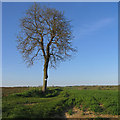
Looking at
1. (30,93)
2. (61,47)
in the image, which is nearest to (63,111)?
(30,93)

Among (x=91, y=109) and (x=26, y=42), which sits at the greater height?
(x=26, y=42)

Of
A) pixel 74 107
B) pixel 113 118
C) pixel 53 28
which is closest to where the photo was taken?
pixel 113 118

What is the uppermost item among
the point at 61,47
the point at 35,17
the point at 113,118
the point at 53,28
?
the point at 35,17

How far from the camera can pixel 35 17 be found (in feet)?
88.7

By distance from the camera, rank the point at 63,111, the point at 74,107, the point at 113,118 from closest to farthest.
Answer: the point at 113,118, the point at 63,111, the point at 74,107

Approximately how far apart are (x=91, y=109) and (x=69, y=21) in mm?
18142

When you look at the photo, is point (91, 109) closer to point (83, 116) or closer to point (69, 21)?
point (83, 116)

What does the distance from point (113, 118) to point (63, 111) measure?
14.9 ft

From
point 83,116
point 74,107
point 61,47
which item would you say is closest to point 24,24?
point 61,47

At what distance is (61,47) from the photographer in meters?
26.9

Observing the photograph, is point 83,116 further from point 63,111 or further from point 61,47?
point 61,47

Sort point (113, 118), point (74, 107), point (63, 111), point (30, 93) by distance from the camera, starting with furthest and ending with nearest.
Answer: point (30, 93), point (74, 107), point (63, 111), point (113, 118)

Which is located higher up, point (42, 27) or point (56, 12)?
point (56, 12)

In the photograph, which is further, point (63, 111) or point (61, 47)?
point (61, 47)
